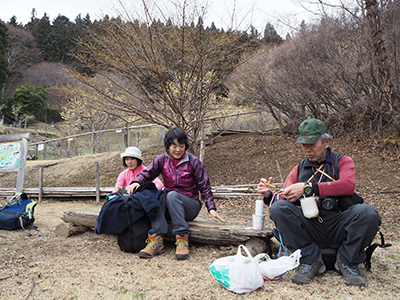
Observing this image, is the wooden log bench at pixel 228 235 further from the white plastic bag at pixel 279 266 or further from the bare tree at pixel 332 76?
the bare tree at pixel 332 76

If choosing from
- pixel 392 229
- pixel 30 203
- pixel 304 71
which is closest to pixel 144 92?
pixel 30 203

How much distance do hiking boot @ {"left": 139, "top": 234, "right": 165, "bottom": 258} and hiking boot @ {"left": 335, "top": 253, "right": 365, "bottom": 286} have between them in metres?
1.70

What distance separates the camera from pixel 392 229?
4512 millimetres

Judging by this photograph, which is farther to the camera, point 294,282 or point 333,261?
point 333,261

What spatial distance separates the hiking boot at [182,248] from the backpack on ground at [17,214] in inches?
89.0

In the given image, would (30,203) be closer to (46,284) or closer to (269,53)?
(46,284)

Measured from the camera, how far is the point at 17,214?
431cm

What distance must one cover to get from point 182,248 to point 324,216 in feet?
4.55

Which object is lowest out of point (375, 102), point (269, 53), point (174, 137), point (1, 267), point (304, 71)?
point (1, 267)

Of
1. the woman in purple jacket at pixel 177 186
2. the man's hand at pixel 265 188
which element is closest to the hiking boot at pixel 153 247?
the woman in purple jacket at pixel 177 186

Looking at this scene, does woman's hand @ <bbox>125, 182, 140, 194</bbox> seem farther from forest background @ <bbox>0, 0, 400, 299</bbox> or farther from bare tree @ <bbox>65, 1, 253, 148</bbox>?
bare tree @ <bbox>65, 1, 253, 148</bbox>

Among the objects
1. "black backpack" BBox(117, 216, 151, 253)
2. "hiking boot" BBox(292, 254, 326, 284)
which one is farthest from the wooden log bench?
"hiking boot" BBox(292, 254, 326, 284)

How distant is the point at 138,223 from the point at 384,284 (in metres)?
2.23

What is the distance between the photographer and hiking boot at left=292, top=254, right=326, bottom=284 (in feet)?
7.50
